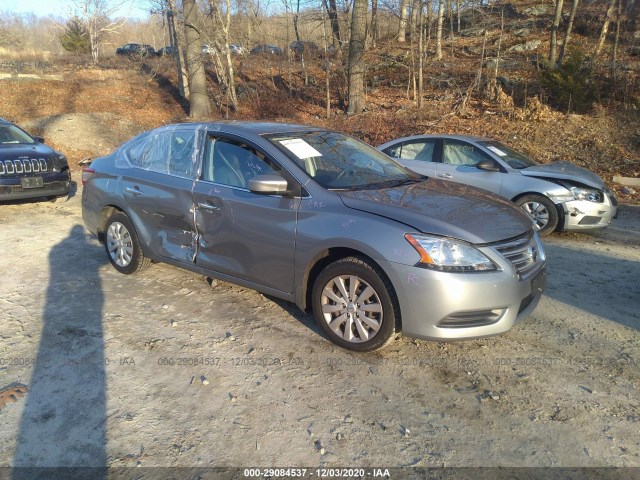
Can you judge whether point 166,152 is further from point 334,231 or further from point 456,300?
point 456,300

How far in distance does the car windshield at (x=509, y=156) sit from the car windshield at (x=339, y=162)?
140 inches

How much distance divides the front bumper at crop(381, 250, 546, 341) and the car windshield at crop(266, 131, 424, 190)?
101 centimetres

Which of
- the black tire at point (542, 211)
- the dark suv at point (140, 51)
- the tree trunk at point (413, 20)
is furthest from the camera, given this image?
the dark suv at point (140, 51)

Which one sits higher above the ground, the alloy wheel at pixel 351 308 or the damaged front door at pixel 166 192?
the damaged front door at pixel 166 192

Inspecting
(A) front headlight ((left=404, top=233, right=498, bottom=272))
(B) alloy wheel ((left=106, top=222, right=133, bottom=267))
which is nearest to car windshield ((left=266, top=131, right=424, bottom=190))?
(A) front headlight ((left=404, top=233, right=498, bottom=272))

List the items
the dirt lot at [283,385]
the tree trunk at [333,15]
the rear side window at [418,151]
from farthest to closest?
1. the tree trunk at [333,15]
2. the rear side window at [418,151]
3. the dirt lot at [283,385]

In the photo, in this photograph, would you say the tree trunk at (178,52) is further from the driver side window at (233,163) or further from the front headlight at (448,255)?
the front headlight at (448,255)

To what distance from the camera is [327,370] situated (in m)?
3.57

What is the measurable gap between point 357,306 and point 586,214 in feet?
16.5

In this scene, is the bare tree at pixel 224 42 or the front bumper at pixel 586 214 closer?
the front bumper at pixel 586 214

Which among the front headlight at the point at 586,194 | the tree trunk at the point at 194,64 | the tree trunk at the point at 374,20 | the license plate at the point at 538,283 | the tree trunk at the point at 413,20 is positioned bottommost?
the license plate at the point at 538,283

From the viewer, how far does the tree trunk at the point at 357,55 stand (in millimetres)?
16859

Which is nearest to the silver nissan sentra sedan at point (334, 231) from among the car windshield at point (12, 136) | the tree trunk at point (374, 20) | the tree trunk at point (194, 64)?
the car windshield at point (12, 136)

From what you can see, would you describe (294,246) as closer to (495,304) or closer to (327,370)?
(327,370)
